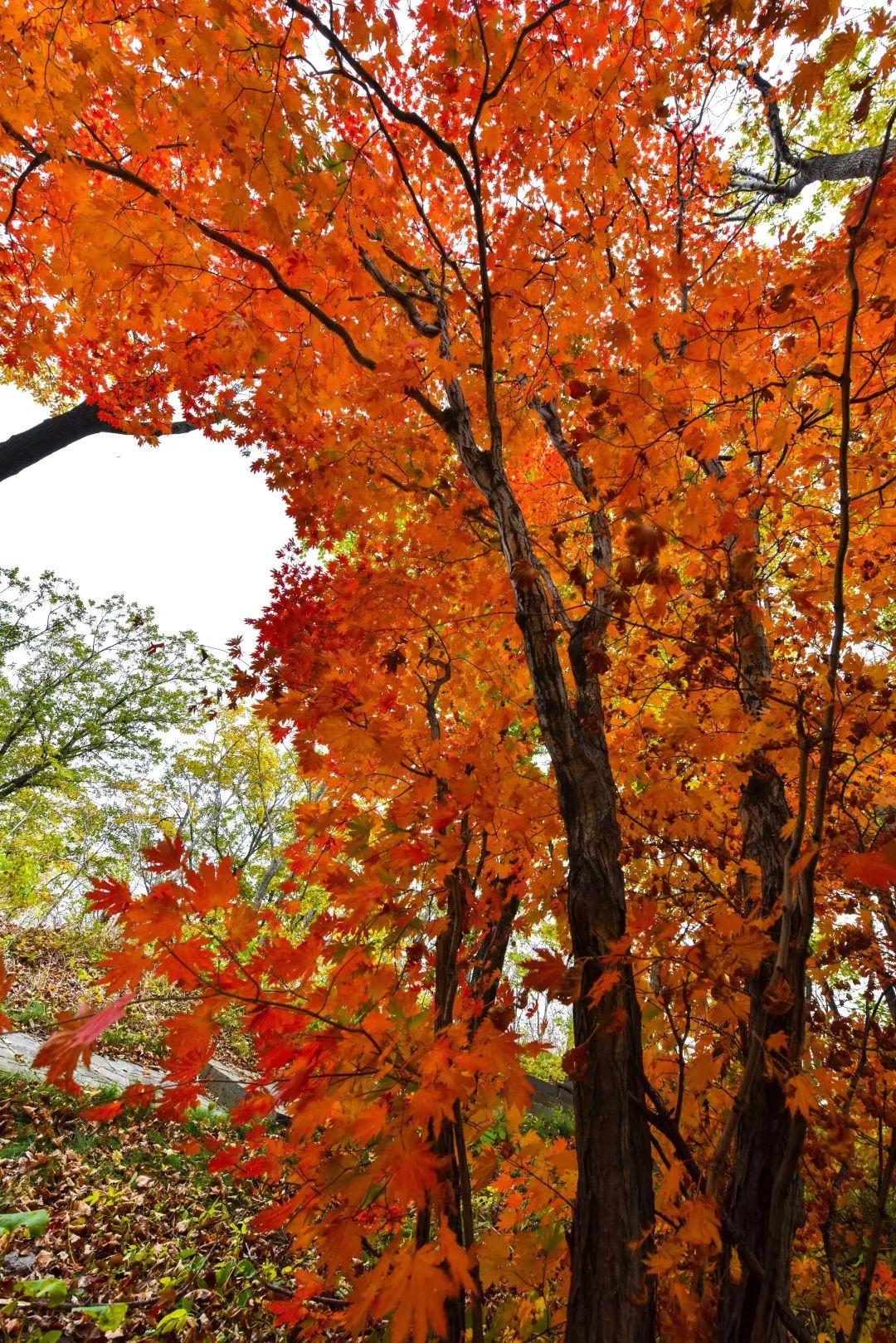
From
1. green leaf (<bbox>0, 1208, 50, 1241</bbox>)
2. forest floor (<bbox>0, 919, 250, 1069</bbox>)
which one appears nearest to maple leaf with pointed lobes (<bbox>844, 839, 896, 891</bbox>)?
green leaf (<bbox>0, 1208, 50, 1241</bbox>)

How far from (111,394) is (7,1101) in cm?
728

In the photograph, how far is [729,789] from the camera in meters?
4.48

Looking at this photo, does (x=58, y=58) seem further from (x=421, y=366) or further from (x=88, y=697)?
(x=88, y=697)

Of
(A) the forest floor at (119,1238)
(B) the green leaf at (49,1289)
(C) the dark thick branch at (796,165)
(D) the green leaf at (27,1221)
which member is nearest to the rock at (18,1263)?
(A) the forest floor at (119,1238)

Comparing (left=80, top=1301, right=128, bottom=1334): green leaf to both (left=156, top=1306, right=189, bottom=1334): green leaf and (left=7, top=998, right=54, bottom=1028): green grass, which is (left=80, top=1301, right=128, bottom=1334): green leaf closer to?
(left=156, top=1306, right=189, bottom=1334): green leaf

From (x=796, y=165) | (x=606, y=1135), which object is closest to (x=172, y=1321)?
(x=606, y=1135)

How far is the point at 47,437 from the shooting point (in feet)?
23.0

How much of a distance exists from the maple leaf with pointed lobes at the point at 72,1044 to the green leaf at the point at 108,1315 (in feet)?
8.94

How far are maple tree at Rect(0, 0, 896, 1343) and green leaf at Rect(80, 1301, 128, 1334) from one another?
0.82 metres

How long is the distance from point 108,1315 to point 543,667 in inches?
146

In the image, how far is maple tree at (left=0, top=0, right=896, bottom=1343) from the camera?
5.63ft

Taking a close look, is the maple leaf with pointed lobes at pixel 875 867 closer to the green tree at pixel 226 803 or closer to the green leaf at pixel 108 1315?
the green leaf at pixel 108 1315

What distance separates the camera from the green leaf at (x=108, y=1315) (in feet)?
9.20

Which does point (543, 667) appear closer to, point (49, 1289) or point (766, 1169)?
point (766, 1169)
